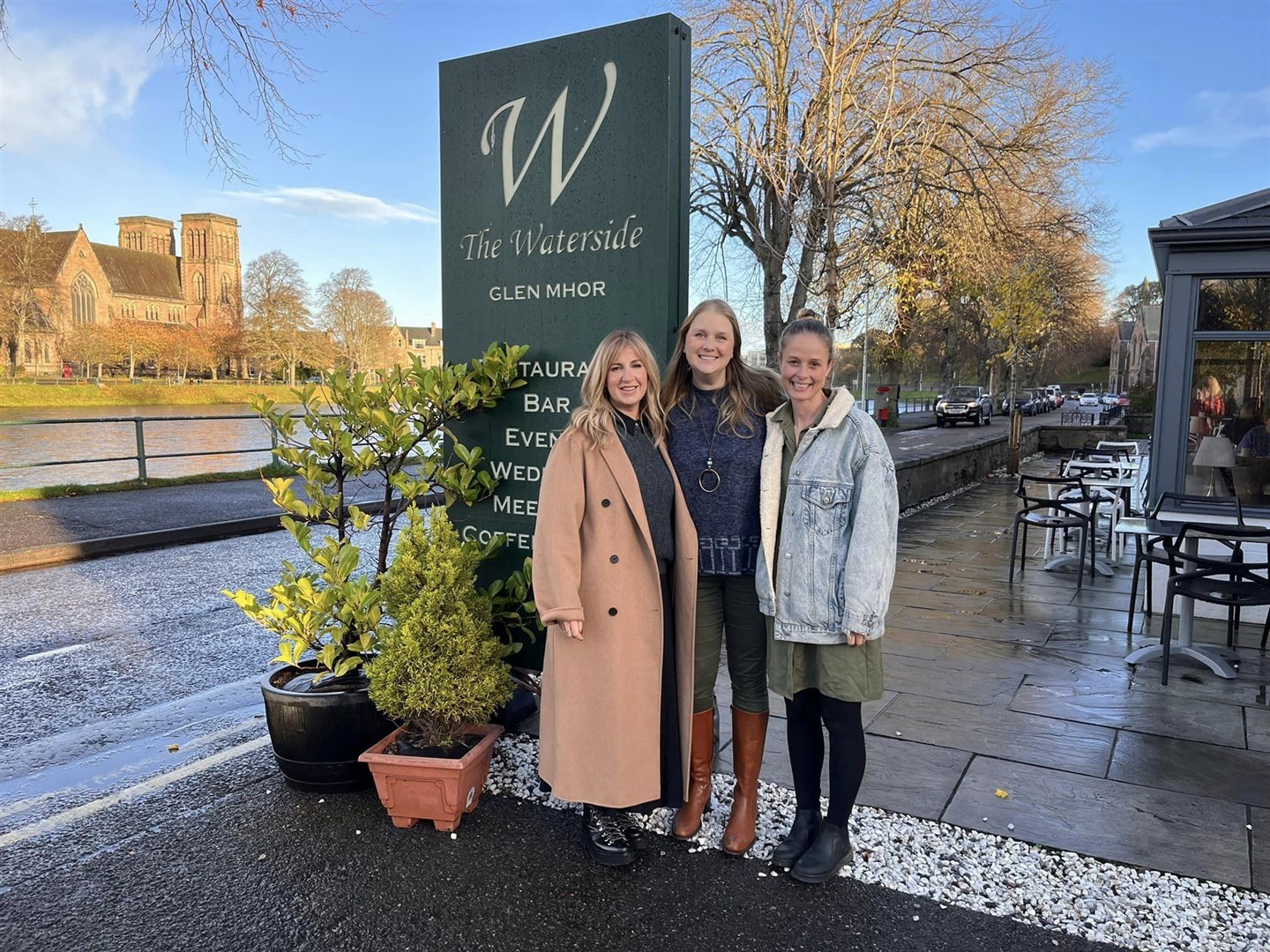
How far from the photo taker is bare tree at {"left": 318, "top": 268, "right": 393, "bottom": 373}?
225ft

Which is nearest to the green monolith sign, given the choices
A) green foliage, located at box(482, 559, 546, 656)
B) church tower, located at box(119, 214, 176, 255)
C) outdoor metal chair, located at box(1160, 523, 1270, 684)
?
green foliage, located at box(482, 559, 546, 656)

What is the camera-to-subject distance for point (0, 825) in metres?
3.33

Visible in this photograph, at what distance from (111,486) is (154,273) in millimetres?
115804

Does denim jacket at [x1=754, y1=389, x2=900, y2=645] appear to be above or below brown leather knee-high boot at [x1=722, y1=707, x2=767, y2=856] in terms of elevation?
above

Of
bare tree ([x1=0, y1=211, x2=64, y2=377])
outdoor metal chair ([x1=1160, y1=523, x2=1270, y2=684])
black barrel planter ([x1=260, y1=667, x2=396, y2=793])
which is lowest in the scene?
black barrel planter ([x1=260, y1=667, x2=396, y2=793])

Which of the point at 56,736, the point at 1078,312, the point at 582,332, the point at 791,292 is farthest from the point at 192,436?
the point at 1078,312

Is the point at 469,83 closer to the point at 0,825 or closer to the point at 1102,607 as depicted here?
the point at 0,825

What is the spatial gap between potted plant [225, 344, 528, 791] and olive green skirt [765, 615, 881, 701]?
1614 mm

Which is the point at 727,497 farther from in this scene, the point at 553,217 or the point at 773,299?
the point at 773,299

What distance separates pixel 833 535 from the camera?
272 cm

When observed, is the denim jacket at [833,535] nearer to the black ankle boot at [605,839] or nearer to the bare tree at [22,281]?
the black ankle boot at [605,839]

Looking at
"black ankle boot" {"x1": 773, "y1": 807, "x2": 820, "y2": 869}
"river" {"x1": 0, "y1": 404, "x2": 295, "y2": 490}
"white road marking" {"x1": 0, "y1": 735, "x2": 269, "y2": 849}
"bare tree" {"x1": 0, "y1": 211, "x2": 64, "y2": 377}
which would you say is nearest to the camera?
"black ankle boot" {"x1": 773, "y1": 807, "x2": 820, "y2": 869}

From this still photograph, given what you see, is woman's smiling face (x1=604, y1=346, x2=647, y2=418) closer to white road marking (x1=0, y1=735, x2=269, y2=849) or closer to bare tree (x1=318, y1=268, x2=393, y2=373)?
white road marking (x1=0, y1=735, x2=269, y2=849)

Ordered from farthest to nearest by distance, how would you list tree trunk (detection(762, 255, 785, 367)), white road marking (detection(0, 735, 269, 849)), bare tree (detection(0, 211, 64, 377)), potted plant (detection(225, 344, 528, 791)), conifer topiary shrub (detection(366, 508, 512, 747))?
1. bare tree (detection(0, 211, 64, 377))
2. tree trunk (detection(762, 255, 785, 367))
3. potted plant (detection(225, 344, 528, 791))
4. white road marking (detection(0, 735, 269, 849))
5. conifer topiary shrub (detection(366, 508, 512, 747))
